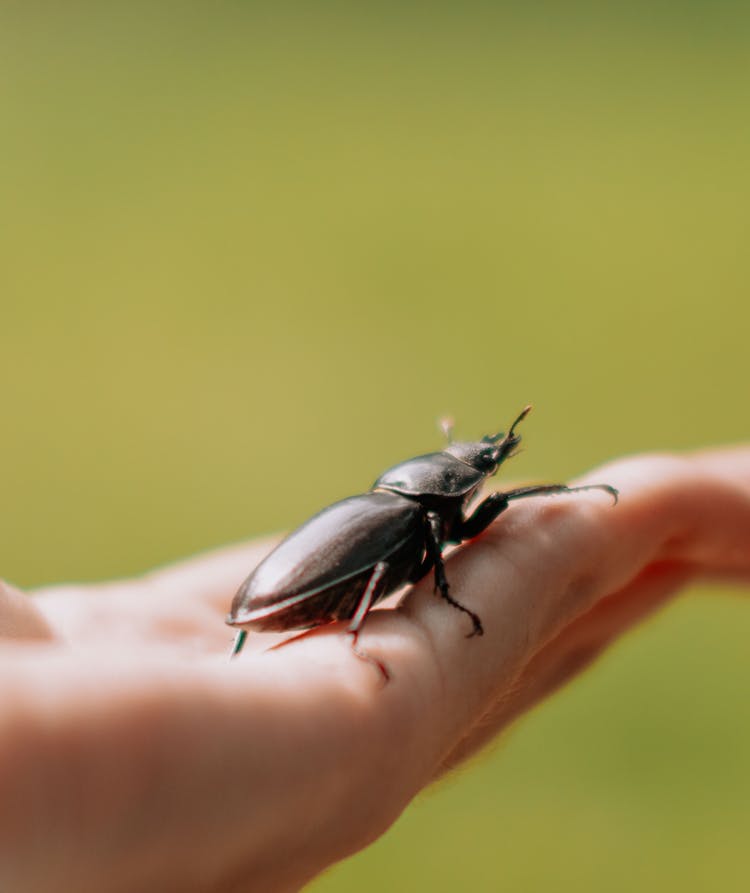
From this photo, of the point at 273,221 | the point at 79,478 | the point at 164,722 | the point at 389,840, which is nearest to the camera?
the point at 164,722

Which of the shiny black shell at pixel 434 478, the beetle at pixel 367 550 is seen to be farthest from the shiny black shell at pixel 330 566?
the shiny black shell at pixel 434 478

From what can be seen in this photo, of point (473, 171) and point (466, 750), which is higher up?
point (473, 171)

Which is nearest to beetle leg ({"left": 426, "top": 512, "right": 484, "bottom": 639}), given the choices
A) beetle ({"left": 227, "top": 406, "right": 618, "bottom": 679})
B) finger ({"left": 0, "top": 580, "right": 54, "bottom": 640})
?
beetle ({"left": 227, "top": 406, "right": 618, "bottom": 679})

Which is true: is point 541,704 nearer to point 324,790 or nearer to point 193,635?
point 193,635

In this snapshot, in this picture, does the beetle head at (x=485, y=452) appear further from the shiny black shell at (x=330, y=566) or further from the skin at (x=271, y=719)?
the shiny black shell at (x=330, y=566)

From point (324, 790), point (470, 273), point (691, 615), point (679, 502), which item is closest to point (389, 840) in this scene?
point (691, 615)

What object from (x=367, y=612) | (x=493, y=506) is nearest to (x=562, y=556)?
(x=493, y=506)
